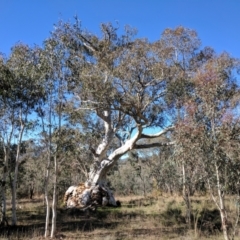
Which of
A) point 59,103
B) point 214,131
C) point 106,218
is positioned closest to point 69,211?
point 106,218

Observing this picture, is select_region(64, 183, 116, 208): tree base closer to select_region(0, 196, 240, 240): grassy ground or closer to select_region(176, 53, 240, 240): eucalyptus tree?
select_region(0, 196, 240, 240): grassy ground

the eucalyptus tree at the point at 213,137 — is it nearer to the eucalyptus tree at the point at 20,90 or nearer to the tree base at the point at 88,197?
the eucalyptus tree at the point at 20,90

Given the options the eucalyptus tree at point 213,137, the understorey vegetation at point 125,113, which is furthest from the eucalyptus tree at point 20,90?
the eucalyptus tree at point 213,137

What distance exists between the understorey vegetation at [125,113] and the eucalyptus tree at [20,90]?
0.04 m

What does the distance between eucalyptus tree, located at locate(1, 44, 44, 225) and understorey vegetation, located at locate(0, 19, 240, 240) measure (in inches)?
1.6

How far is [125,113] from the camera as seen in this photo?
658 inches

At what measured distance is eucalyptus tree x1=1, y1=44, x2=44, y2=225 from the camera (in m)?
12.1

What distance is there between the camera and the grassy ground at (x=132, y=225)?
1091 cm

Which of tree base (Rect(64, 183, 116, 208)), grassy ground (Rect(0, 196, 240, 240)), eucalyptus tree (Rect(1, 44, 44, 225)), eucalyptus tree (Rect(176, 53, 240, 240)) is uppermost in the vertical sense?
eucalyptus tree (Rect(1, 44, 44, 225))

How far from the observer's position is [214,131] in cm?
819

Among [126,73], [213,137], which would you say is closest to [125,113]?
[126,73]

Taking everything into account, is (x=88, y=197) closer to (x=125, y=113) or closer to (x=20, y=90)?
(x=125, y=113)

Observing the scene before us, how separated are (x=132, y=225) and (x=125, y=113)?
19.0ft

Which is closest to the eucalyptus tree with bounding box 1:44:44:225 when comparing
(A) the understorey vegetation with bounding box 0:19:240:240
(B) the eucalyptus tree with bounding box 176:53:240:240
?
(A) the understorey vegetation with bounding box 0:19:240:240
